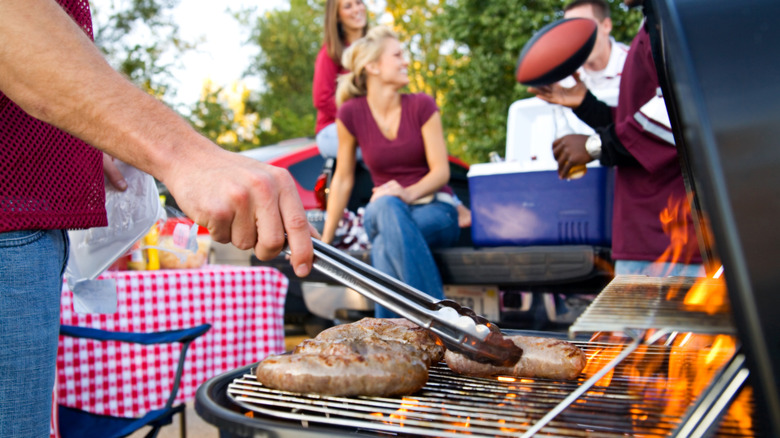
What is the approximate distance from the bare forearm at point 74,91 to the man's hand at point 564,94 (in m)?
2.01

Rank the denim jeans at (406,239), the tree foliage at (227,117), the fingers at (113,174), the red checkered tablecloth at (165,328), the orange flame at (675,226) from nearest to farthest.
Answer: the fingers at (113,174), the orange flame at (675,226), the red checkered tablecloth at (165,328), the denim jeans at (406,239), the tree foliage at (227,117)

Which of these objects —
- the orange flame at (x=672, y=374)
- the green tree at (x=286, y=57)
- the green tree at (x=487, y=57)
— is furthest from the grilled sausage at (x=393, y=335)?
the green tree at (x=286, y=57)

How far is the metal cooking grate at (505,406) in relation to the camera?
0.96 meters

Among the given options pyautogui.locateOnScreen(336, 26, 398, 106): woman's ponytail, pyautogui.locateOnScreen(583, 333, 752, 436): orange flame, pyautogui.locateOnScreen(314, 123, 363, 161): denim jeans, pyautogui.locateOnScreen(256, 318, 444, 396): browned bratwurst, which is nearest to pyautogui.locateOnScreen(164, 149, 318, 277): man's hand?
pyautogui.locateOnScreen(256, 318, 444, 396): browned bratwurst

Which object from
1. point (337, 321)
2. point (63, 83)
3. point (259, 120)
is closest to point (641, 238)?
point (337, 321)

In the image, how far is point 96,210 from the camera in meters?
1.50

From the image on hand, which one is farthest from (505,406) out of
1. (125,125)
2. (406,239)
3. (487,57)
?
(487,57)

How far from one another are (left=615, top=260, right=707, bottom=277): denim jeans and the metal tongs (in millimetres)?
1777

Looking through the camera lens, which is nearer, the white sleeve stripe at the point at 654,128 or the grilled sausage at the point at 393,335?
the grilled sausage at the point at 393,335

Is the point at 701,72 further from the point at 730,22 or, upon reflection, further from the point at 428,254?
the point at 428,254

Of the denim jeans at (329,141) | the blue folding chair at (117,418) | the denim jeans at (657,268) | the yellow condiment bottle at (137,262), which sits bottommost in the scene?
the blue folding chair at (117,418)

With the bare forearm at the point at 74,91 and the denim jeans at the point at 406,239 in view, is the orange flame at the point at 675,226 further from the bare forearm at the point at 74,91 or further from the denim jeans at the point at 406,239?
the bare forearm at the point at 74,91

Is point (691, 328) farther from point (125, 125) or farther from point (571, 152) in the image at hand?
point (571, 152)

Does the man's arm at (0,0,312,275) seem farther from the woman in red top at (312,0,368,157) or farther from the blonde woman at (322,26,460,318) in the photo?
the woman in red top at (312,0,368,157)
